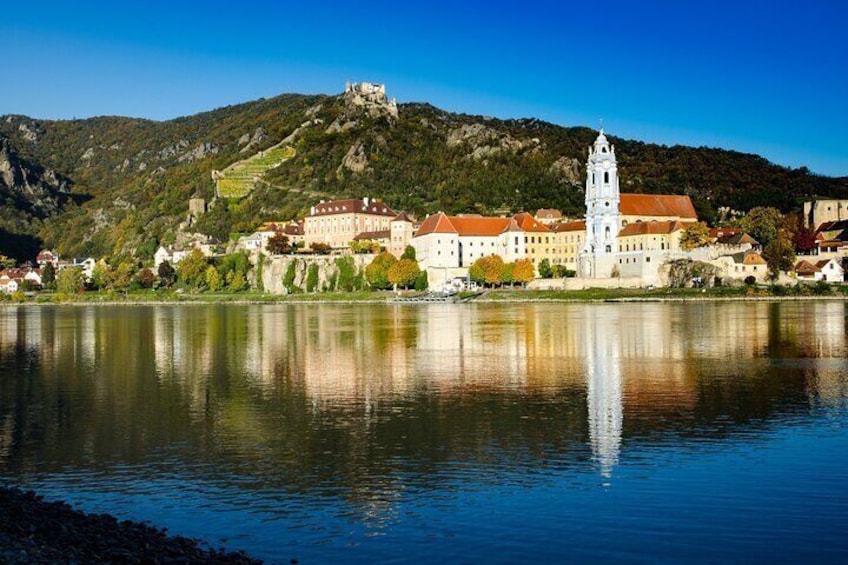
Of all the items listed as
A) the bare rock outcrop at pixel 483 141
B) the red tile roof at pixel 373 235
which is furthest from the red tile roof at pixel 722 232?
the bare rock outcrop at pixel 483 141

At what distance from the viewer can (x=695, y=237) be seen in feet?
284

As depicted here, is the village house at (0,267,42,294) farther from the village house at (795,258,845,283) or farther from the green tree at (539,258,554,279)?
the village house at (795,258,845,283)

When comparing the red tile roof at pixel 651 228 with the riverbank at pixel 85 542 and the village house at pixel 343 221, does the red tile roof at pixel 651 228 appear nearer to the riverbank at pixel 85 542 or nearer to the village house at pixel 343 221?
the village house at pixel 343 221

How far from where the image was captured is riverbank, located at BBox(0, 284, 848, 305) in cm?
7725

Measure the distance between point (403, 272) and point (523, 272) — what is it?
13078 millimetres

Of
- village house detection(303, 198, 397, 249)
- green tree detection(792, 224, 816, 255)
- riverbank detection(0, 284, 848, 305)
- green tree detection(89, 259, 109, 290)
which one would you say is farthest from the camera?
green tree detection(89, 259, 109, 290)

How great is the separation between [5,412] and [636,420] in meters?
15.2

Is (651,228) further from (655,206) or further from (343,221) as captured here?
(343,221)

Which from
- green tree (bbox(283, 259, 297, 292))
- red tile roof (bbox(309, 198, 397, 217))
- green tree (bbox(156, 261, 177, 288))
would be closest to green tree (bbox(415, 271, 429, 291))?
green tree (bbox(283, 259, 297, 292))

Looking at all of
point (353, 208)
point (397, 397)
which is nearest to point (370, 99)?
point (353, 208)

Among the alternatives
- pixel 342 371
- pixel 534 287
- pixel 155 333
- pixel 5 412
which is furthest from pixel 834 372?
pixel 534 287

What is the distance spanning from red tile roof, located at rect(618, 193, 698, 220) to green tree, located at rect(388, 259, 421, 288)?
2393 cm

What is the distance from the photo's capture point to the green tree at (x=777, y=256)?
81044 mm

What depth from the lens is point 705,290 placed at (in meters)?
79.4
